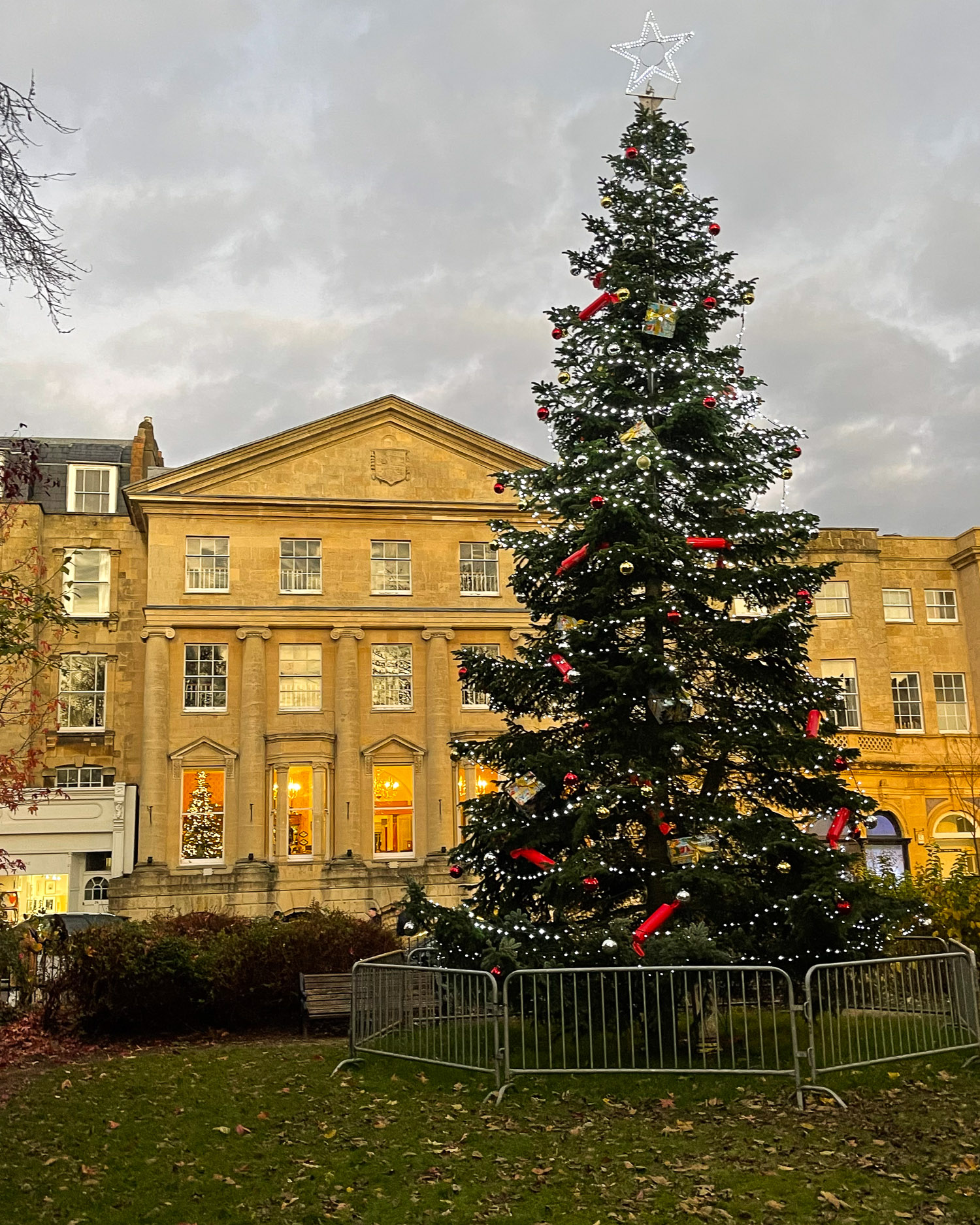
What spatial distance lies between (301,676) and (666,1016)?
2791cm

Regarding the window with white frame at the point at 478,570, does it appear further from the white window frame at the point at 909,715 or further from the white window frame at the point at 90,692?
the white window frame at the point at 909,715

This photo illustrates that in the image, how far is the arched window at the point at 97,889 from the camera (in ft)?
120

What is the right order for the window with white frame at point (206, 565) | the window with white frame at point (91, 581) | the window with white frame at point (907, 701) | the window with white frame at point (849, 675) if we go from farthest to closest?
the window with white frame at point (907, 701), the window with white frame at point (849, 675), the window with white frame at point (91, 581), the window with white frame at point (206, 565)

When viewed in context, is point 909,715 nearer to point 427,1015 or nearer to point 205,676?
point 205,676

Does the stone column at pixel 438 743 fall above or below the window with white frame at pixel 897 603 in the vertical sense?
below

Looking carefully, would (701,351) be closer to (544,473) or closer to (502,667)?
(544,473)

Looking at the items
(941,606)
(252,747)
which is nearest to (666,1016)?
(252,747)

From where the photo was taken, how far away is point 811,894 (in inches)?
497

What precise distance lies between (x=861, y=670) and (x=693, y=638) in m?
27.9

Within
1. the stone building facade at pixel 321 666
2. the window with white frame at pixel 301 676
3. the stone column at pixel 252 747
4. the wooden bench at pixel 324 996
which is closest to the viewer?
the wooden bench at pixel 324 996

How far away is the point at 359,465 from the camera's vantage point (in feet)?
132

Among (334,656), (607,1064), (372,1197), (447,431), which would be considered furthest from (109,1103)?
(447,431)

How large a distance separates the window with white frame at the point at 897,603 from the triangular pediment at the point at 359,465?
13.7 m

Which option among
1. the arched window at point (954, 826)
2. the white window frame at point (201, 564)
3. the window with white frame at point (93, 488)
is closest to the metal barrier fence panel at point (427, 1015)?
the white window frame at point (201, 564)
